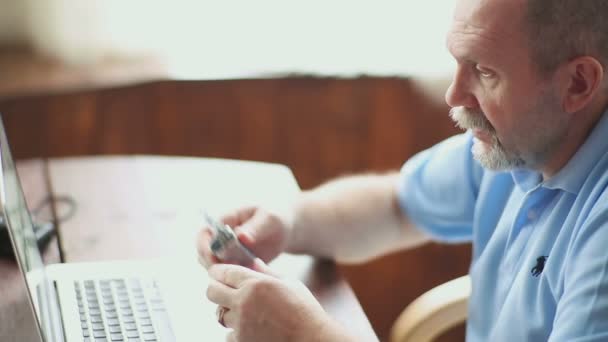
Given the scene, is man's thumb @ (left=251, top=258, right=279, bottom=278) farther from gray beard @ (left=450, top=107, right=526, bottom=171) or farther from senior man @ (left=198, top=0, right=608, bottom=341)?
gray beard @ (left=450, top=107, right=526, bottom=171)

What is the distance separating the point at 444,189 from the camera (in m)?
1.58

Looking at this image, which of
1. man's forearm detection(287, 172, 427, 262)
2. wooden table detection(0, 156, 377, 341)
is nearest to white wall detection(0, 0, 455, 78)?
wooden table detection(0, 156, 377, 341)

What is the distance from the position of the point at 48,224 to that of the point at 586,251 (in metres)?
0.90

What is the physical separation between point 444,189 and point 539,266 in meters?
0.36

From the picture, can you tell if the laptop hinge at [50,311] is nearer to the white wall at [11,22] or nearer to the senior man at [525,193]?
the senior man at [525,193]

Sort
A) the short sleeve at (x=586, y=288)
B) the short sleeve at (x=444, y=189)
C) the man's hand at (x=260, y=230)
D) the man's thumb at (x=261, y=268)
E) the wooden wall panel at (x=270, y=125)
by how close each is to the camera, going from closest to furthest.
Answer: the short sleeve at (x=586, y=288)
the man's thumb at (x=261, y=268)
the man's hand at (x=260, y=230)
the short sleeve at (x=444, y=189)
the wooden wall panel at (x=270, y=125)

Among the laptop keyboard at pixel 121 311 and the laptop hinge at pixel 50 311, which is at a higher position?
the laptop hinge at pixel 50 311

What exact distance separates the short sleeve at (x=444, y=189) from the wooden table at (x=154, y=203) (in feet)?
0.68

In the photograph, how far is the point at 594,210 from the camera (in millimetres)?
1134

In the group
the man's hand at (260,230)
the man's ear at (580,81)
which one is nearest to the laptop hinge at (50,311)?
the man's hand at (260,230)

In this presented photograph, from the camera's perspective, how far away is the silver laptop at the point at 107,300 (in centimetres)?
121

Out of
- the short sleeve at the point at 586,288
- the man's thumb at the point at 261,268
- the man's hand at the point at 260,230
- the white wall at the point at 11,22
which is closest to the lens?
the short sleeve at the point at 586,288

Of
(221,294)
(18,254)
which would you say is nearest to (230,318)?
(221,294)

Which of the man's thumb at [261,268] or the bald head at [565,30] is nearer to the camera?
the bald head at [565,30]
